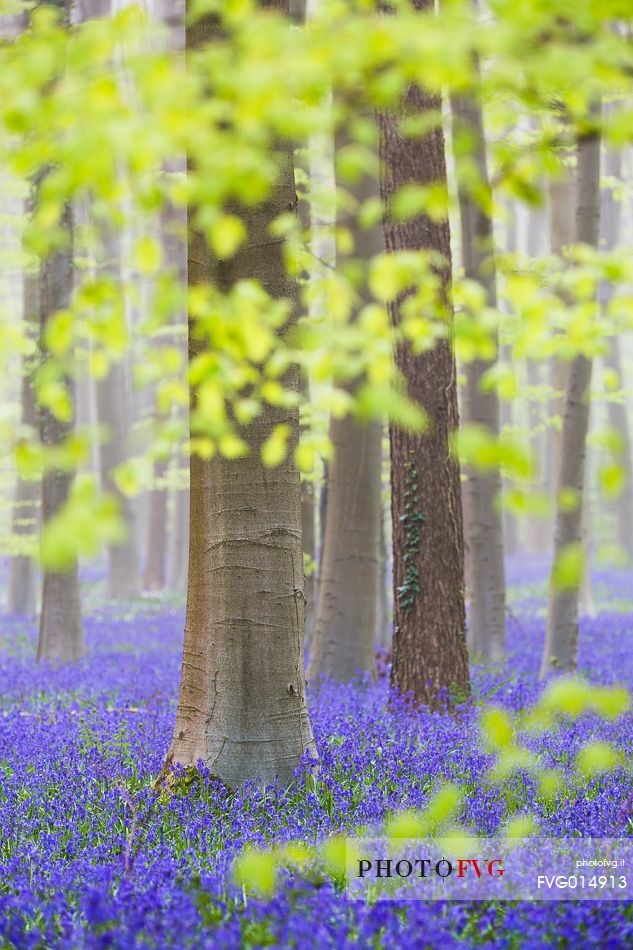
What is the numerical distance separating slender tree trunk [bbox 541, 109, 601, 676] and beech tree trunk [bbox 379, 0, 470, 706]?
2.80 m

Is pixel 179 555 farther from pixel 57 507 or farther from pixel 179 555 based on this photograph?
pixel 57 507

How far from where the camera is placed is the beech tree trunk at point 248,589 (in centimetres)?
555

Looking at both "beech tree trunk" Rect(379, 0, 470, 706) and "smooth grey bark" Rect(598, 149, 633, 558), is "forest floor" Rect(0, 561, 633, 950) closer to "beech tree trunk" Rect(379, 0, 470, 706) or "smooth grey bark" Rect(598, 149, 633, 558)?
"beech tree trunk" Rect(379, 0, 470, 706)

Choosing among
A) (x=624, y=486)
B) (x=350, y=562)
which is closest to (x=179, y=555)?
(x=624, y=486)

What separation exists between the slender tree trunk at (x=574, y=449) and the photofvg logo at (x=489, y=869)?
670 cm

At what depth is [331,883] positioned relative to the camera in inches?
152

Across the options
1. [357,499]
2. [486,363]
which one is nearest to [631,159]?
[486,363]

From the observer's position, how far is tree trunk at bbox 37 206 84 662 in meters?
12.7

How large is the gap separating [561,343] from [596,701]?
123 centimetres

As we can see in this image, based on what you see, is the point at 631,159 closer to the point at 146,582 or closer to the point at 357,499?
the point at 146,582

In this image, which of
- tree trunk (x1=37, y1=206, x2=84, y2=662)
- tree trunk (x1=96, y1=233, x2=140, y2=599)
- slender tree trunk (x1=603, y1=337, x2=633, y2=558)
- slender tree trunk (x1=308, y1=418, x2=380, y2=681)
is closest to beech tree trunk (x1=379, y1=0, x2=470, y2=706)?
slender tree trunk (x1=308, y1=418, x2=380, y2=681)

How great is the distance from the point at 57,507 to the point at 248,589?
7958 millimetres

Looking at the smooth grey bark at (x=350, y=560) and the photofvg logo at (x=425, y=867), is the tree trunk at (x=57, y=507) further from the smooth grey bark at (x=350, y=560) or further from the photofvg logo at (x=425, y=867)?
the photofvg logo at (x=425, y=867)

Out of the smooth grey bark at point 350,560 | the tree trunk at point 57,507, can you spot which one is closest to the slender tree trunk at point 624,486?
the tree trunk at point 57,507
